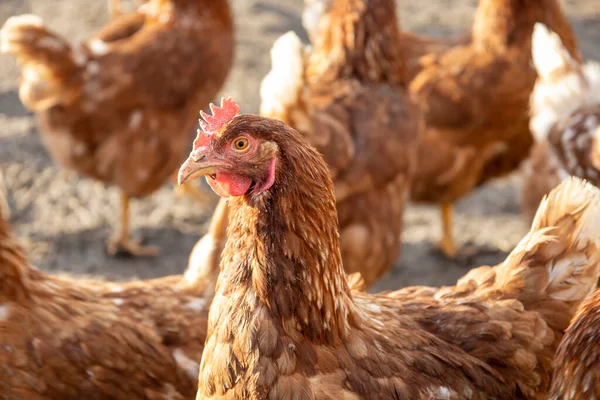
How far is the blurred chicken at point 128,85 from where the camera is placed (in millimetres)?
4238

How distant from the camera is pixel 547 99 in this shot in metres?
3.94

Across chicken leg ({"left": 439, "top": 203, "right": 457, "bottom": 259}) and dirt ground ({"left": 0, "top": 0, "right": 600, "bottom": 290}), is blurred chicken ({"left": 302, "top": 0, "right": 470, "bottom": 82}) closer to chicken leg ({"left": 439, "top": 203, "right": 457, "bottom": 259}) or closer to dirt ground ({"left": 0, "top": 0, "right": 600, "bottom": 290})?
chicken leg ({"left": 439, "top": 203, "right": 457, "bottom": 259})

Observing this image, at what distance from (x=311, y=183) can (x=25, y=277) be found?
113 centimetres

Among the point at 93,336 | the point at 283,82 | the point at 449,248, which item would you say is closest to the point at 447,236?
the point at 449,248

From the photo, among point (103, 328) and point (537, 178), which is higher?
point (537, 178)

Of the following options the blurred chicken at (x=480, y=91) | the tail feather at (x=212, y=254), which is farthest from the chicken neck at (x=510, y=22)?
the tail feather at (x=212, y=254)

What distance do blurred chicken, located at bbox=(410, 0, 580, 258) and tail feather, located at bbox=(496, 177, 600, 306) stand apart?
6.12ft

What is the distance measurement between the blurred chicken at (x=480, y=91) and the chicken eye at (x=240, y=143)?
247 centimetres

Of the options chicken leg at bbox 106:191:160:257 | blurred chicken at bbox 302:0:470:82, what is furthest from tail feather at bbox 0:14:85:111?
blurred chicken at bbox 302:0:470:82

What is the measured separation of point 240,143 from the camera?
188 centimetres

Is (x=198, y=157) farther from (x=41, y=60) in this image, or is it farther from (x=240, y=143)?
(x=41, y=60)

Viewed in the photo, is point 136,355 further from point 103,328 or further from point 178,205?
point 178,205

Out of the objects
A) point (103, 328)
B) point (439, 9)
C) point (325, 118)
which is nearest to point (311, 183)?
point (103, 328)

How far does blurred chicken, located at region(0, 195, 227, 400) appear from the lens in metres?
2.34
